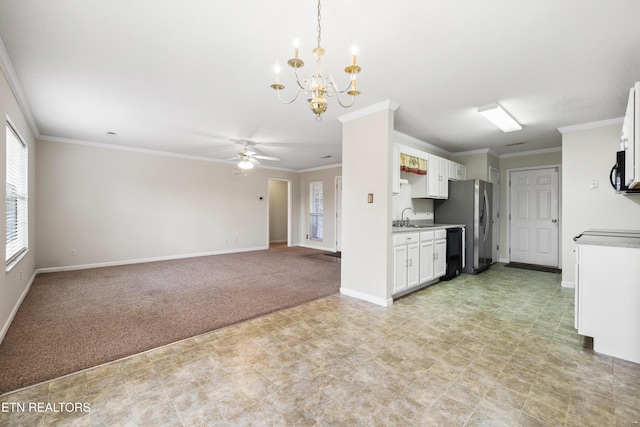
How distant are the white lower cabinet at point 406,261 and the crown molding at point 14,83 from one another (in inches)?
162

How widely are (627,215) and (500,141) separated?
6.68 feet

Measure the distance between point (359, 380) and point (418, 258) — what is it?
2.40 m

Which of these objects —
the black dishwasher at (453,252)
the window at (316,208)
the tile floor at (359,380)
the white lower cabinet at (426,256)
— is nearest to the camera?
the tile floor at (359,380)

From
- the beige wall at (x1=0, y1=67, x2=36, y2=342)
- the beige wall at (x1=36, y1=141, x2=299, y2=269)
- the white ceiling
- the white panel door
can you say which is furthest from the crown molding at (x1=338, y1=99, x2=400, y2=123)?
the beige wall at (x1=36, y1=141, x2=299, y2=269)

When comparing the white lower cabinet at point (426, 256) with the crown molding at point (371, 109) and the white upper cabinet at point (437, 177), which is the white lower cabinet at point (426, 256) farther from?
the crown molding at point (371, 109)

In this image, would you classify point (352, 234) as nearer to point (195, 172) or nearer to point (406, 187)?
point (406, 187)

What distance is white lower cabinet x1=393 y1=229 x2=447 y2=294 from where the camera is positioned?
364cm

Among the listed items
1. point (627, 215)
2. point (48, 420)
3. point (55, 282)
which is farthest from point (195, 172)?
point (627, 215)

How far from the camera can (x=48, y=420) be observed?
1590 millimetres

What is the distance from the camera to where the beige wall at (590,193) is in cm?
388

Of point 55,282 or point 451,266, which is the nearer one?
point 55,282

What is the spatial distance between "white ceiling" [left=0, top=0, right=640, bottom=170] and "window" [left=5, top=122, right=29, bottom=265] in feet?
1.80

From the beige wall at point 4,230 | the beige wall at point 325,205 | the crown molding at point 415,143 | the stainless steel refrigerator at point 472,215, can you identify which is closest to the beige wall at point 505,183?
the stainless steel refrigerator at point 472,215

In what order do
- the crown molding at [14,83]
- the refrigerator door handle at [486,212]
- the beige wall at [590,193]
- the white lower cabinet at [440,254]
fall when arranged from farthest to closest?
the refrigerator door handle at [486,212], the white lower cabinet at [440,254], the beige wall at [590,193], the crown molding at [14,83]
